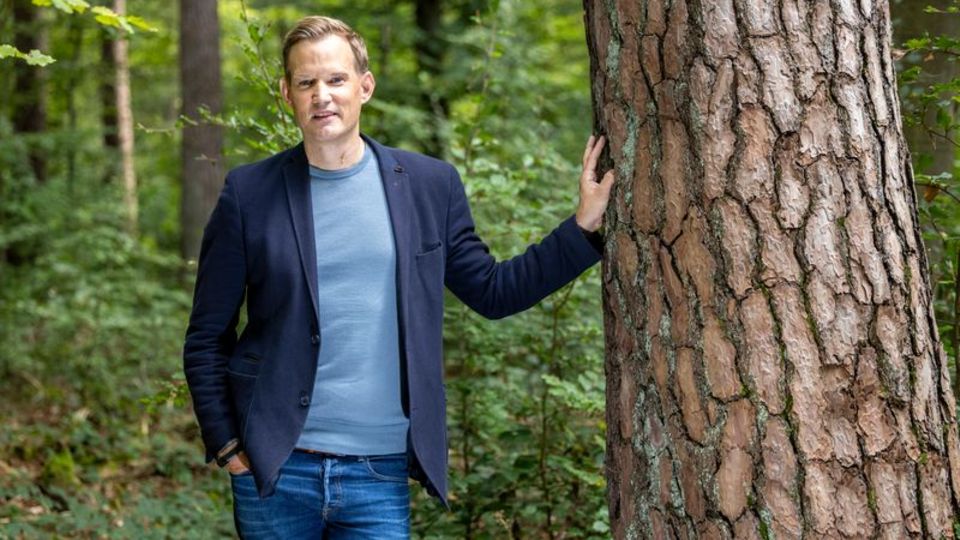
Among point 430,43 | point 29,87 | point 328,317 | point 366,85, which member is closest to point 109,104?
point 29,87

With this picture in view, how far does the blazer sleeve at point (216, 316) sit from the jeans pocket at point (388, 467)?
0.41 meters

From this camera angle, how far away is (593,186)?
2.76 meters

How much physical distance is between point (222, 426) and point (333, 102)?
951 millimetres

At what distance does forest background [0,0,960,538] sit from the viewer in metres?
4.42

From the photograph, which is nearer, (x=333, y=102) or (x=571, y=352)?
(x=333, y=102)

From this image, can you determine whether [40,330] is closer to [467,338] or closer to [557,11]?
[467,338]

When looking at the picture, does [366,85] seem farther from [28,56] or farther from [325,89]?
[28,56]

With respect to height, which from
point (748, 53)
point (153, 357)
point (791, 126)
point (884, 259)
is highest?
point (748, 53)

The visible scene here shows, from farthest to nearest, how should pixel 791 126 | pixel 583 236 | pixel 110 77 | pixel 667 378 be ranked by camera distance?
pixel 110 77 → pixel 583 236 → pixel 667 378 → pixel 791 126

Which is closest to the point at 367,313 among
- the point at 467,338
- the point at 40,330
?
the point at 467,338

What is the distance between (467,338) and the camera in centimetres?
498

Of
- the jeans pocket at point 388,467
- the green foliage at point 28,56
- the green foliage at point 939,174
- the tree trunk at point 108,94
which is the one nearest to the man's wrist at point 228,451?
the jeans pocket at point 388,467

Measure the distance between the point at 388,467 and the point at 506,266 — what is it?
0.66m

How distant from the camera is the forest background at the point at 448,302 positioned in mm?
4422
